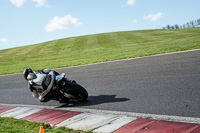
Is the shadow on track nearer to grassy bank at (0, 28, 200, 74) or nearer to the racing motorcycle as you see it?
the racing motorcycle

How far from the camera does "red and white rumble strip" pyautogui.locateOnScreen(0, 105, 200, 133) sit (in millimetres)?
3956

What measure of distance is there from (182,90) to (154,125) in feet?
7.28

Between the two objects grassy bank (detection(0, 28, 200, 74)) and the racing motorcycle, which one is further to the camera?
grassy bank (detection(0, 28, 200, 74))

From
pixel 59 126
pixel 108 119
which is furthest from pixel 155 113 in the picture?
pixel 59 126

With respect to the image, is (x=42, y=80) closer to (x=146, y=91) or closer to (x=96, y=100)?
(x=96, y=100)

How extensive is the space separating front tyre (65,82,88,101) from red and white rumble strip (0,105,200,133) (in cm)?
63

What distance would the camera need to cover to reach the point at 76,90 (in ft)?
21.3

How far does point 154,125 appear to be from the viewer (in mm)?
4188

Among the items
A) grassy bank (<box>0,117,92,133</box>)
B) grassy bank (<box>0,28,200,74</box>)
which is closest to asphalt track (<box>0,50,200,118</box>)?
grassy bank (<box>0,117,92,133</box>)

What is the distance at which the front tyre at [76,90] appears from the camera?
6438 millimetres

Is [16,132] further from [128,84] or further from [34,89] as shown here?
[128,84]

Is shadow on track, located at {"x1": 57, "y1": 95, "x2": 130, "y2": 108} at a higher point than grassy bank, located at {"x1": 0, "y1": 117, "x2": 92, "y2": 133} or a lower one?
higher

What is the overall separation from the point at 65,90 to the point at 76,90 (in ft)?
1.07

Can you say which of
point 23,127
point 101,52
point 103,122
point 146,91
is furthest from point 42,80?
point 101,52
